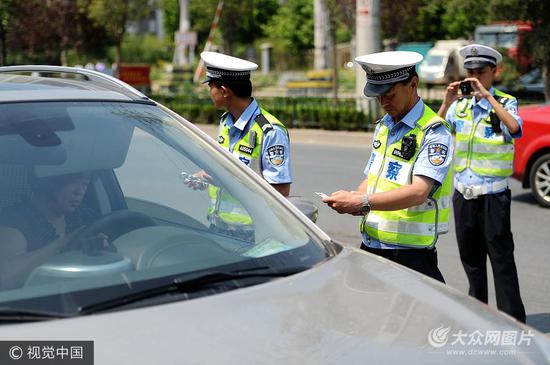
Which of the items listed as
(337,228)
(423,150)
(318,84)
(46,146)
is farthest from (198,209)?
(318,84)

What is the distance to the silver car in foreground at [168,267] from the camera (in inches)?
88.7

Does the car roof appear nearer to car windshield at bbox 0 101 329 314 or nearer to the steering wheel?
car windshield at bbox 0 101 329 314

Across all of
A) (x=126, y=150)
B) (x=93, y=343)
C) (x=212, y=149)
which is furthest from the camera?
(x=212, y=149)

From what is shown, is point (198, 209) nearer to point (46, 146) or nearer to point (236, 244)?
point (236, 244)

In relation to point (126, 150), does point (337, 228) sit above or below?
below

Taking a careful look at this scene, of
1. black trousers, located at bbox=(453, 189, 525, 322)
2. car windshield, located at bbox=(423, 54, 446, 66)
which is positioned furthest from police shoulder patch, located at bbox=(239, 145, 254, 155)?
car windshield, located at bbox=(423, 54, 446, 66)

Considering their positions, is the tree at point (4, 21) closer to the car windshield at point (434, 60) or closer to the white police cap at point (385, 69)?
the car windshield at point (434, 60)

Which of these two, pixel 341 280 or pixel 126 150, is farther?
pixel 126 150

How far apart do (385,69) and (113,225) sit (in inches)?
64.0

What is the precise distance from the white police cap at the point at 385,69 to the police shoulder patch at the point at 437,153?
33 cm

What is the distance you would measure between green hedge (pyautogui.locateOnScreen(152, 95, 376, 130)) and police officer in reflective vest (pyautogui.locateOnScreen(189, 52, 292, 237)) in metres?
12.7

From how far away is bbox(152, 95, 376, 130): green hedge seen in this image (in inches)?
695

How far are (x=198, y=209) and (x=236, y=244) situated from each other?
301mm

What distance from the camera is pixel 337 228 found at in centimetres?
905
